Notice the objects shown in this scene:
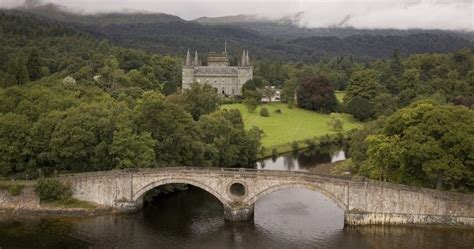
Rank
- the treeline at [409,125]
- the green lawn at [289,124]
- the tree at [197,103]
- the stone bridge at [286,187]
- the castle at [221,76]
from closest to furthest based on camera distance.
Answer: the stone bridge at [286,187]
the treeline at [409,125]
the tree at [197,103]
the green lawn at [289,124]
the castle at [221,76]

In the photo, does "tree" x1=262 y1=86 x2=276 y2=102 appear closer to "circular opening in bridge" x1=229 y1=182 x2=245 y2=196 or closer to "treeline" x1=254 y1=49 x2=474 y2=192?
"treeline" x1=254 y1=49 x2=474 y2=192

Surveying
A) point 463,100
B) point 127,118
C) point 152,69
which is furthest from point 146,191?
point 152,69

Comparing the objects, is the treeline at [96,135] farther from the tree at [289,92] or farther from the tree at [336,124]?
the tree at [289,92]

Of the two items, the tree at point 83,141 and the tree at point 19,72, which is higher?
the tree at point 19,72

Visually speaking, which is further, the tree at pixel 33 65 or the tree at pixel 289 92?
the tree at pixel 289 92

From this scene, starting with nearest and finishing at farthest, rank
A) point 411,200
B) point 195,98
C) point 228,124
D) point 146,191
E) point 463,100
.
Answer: point 411,200
point 146,191
point 228,124
point 195,98
point 463,100

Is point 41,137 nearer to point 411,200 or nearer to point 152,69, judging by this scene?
point 411,200

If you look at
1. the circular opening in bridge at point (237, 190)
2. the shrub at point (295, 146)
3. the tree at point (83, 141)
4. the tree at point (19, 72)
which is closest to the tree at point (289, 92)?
the shrub at point (295, 146)

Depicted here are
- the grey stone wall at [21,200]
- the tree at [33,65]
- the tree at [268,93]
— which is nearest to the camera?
the grey stone wall at [21,200]
